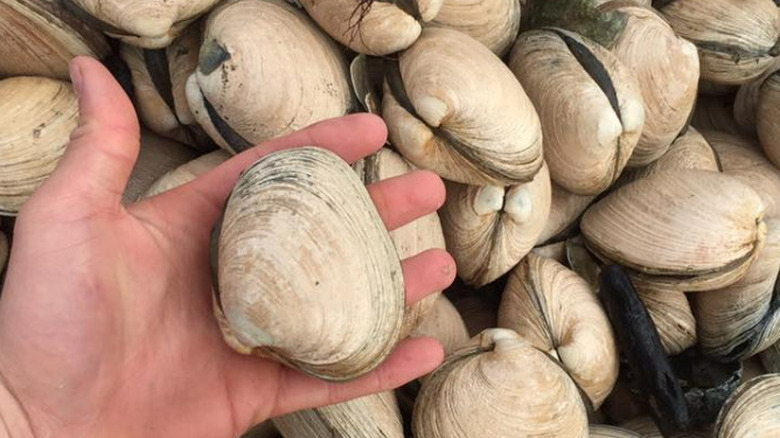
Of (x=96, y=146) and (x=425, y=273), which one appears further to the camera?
(x=425, y=273)

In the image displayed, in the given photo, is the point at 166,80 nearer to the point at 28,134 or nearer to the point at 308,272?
the point at 28,134

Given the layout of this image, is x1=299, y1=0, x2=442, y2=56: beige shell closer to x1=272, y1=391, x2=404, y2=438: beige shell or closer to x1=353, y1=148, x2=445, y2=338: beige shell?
x1=353, y1=148, x2=445, y2=338: beige shell

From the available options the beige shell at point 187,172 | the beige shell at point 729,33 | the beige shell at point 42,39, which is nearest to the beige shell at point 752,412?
the beige shell at point 729,33

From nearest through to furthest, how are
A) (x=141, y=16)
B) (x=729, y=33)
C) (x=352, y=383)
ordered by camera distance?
(x=352, y=383) → (x=141, y=16) → (x=729, y=33)

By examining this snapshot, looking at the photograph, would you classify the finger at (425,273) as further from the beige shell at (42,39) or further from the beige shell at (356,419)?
the beige shell at (42,39)

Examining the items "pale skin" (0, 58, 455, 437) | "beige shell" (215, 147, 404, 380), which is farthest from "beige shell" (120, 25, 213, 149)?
"beige shell" (215, 147, 404, 380)

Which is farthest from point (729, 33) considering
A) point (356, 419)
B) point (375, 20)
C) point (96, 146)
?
point (96, 146)
